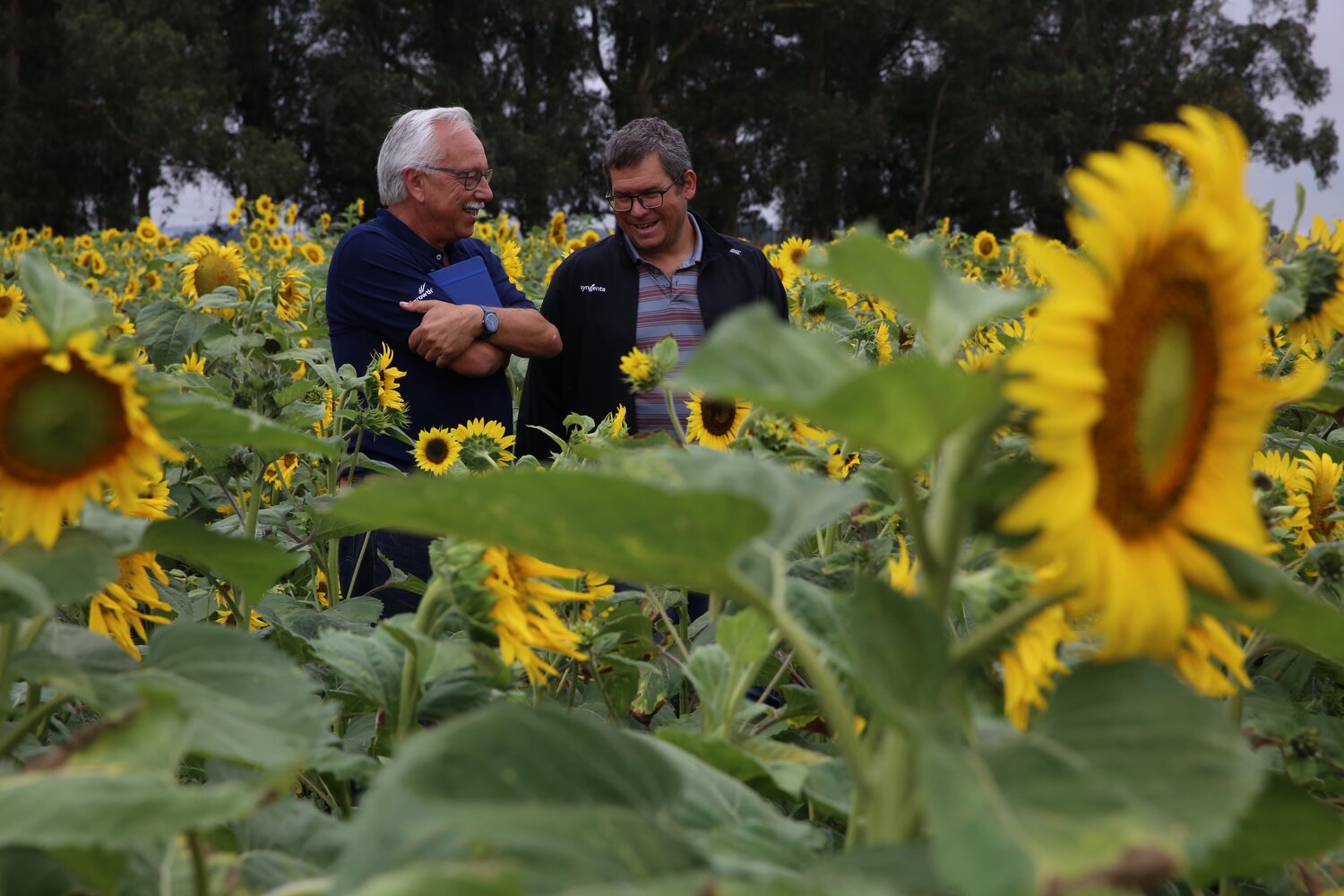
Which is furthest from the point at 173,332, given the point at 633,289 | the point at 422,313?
the point at 633,289

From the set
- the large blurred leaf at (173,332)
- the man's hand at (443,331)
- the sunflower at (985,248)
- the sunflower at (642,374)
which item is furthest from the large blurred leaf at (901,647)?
the sunflower at (985,248)

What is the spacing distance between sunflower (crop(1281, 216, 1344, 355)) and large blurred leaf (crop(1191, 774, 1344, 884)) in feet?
1.74

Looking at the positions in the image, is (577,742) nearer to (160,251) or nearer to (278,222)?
(160,251)

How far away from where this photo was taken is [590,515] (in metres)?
0.61

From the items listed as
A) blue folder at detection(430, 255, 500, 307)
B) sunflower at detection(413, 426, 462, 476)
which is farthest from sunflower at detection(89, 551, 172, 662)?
blue folder at detection(430, 255, 500, 307)

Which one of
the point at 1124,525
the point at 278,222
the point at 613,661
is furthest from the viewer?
the point at 278,222

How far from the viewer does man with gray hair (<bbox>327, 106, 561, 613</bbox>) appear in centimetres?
326

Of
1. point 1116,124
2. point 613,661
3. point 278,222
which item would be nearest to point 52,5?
point 278,222

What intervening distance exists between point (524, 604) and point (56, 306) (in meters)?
0.38

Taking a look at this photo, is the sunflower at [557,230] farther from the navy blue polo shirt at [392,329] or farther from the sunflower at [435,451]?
the sunflower at [435,451]

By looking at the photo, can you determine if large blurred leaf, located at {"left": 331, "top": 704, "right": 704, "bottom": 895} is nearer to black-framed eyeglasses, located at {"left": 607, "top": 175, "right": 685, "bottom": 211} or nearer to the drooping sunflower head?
the drooping sunflower head

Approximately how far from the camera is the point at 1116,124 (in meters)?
31.8

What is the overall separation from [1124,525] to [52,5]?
27.4 metres

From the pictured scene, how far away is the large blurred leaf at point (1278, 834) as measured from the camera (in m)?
0.68
